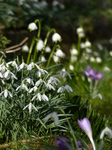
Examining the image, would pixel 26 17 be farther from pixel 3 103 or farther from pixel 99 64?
pixel 3 103

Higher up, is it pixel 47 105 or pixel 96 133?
pixel 47 105

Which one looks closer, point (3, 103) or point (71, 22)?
point (3, 103)

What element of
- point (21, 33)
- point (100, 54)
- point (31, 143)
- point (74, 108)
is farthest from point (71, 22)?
point (31, 143)

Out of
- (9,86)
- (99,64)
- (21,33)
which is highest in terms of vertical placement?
(21,33)

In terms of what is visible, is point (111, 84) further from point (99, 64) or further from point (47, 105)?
point (47, 105)

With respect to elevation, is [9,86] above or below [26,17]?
below

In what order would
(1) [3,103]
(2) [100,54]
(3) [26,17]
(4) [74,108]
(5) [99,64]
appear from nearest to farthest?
(1) [3,103]
(4) [74,108]
(3) [26,17]
(5) [99,64]
(2) [100,54]

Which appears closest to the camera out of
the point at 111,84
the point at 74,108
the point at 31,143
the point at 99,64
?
the point at 31,143

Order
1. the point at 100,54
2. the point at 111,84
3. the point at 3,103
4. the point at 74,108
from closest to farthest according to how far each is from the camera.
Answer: the point at 3,103, the point at 74,108, the point at 111,84, the point at 100,54

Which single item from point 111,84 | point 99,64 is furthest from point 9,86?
point 99,64
